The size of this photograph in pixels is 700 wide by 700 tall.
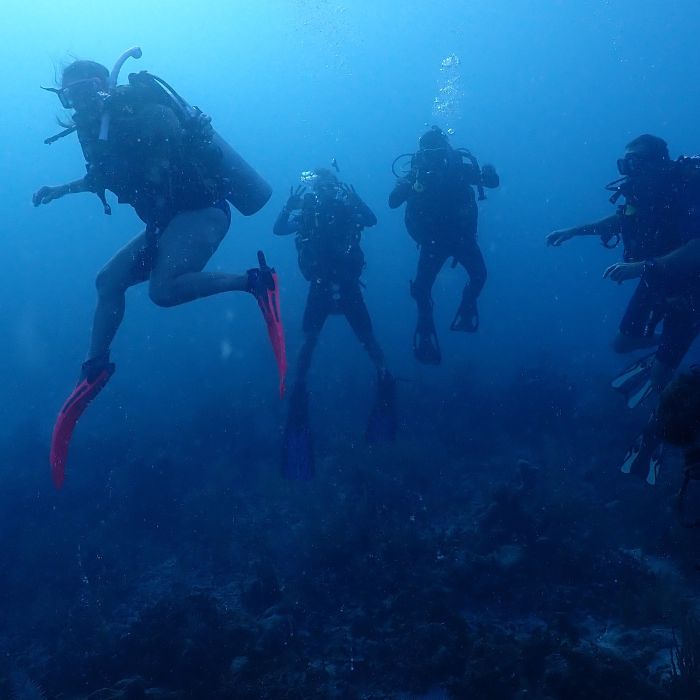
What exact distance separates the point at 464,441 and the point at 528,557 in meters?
5.53

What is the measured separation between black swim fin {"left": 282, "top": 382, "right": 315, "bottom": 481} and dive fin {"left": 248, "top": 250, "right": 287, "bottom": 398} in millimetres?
3818

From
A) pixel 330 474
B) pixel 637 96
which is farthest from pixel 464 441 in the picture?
pixel 637 96

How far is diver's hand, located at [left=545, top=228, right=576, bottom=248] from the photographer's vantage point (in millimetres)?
7516

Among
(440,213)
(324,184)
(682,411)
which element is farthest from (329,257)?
(682,411)

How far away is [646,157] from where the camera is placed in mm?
6320

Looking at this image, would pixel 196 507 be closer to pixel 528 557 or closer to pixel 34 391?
pixel 528 557

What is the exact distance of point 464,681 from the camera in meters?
4.98

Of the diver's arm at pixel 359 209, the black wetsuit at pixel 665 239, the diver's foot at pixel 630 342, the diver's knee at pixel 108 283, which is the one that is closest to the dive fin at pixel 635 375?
the diver's foot at pixel 630 342

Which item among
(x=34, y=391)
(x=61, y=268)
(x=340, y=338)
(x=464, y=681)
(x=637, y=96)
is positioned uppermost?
(x=637, y=96)

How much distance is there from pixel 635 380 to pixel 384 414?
3.74m

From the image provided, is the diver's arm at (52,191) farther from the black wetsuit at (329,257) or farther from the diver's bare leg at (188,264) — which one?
the black wetsuit at (329,257)

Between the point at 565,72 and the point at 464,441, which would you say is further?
the point at 565,72

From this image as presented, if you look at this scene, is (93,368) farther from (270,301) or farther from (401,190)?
(401,190)

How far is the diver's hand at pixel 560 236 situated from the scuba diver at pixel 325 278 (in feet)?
8.87
